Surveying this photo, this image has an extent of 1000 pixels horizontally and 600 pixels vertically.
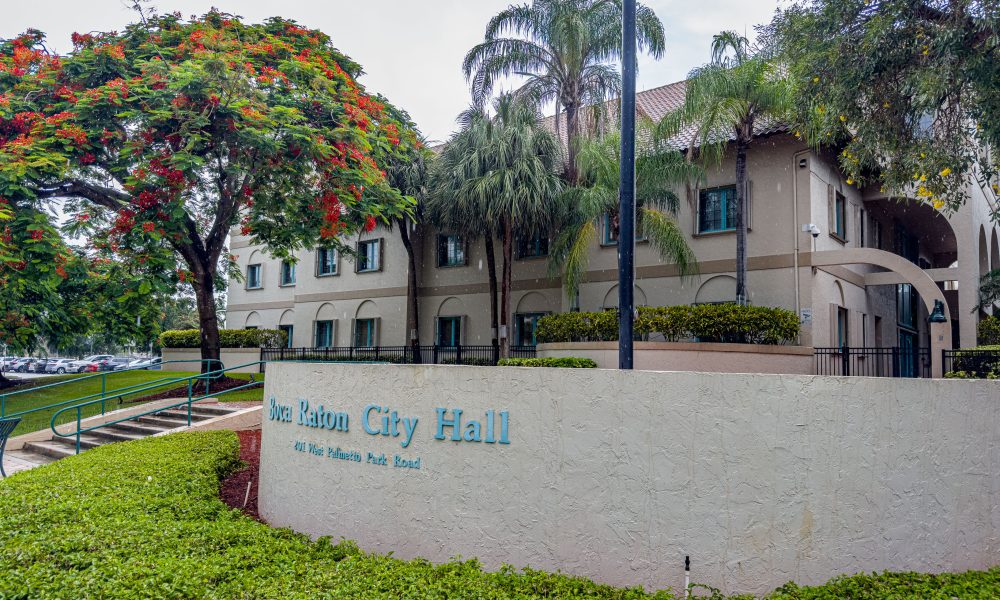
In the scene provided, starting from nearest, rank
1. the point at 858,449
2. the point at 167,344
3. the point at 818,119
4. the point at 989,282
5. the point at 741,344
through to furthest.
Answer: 1. the point at 858,449
2. the point at 818,119
3. the point at 741,344
4. the point at 989,282
5. the point at 167,344

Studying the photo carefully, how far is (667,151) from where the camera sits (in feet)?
59.4

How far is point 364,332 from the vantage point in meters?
29.1

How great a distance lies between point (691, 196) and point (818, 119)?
276 inches

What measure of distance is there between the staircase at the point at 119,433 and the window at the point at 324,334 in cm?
1424

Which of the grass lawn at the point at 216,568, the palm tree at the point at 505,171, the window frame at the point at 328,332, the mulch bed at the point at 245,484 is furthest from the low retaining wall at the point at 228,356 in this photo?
the grass lawn at the point at 216,568

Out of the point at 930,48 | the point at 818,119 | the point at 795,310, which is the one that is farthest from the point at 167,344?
the point at 930,48

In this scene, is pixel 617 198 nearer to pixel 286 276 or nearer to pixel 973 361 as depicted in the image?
pixel 973 361

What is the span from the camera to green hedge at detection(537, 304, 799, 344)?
1667 cm

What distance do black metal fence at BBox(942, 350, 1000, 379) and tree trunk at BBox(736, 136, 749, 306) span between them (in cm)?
437

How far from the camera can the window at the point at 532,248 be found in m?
24.2

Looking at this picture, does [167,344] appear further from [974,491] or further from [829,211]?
[974,491]

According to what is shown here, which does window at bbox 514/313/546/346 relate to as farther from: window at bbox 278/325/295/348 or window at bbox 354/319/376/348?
window at bbox 278/325/295/348

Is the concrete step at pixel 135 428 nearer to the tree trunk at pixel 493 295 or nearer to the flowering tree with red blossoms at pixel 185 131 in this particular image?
the flowering tree with red blossoms at pixel 185 131

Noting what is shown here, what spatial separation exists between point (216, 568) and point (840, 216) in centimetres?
2044
